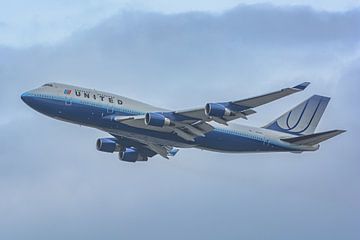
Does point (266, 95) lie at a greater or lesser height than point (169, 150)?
greater

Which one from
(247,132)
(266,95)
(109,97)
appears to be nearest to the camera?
(266,95)

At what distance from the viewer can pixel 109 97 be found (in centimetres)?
9138

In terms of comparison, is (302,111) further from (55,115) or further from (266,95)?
(55,115)

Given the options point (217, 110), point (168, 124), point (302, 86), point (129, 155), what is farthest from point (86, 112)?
point (302, 86)

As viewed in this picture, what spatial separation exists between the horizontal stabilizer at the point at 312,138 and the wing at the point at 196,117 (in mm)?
8114

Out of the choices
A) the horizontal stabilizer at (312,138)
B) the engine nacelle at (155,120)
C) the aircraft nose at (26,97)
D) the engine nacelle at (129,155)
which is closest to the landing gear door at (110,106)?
the engine nacelle at (155,120)

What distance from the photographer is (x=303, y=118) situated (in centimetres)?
10275

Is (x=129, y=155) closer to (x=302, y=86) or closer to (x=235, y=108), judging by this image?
(x=235, y=108)

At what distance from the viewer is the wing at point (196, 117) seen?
87125 mm

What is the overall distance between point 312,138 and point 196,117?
38.7 ft

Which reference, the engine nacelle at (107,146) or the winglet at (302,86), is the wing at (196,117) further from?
the engine nacelle at (107,146)

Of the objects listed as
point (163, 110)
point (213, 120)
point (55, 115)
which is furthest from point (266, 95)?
point (55, 115)

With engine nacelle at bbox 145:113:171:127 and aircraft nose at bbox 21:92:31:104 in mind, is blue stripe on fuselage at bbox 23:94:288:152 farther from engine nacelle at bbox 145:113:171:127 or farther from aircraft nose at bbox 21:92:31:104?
engine nacelle at bbox 145:113:171:127

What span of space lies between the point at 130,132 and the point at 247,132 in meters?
12.6
